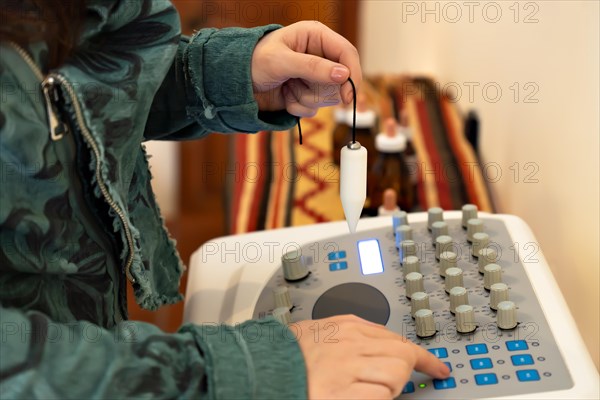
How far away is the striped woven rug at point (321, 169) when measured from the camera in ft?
3.36

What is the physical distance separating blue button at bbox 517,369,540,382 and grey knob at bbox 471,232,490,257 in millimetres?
151

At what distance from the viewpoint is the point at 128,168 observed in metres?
0.58

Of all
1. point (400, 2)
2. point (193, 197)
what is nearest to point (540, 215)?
point (400, 2)

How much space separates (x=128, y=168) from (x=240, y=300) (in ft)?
0.64

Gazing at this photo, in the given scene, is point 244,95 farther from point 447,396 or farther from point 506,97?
point 506,97

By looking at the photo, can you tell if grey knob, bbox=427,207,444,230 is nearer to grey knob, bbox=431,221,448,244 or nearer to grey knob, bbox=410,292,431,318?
grey knob, bbox=431,221,448,244

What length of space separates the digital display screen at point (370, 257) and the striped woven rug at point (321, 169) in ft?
0.83

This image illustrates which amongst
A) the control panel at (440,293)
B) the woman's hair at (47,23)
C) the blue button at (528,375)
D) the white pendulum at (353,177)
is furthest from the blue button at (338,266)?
the woman's hair at (47,23)

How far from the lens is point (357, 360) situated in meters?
0.51

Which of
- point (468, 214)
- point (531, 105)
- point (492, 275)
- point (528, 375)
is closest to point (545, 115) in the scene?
point (531, 105)

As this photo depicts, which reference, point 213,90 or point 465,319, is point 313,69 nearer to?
point 213,90

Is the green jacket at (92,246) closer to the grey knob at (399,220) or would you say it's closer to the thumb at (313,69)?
the thumb at (313,69)

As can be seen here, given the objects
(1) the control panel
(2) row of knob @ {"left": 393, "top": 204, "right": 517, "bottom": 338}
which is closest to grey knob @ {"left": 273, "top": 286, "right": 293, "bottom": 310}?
(1) the control panel

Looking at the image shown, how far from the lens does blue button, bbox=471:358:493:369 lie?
1.85 feet
